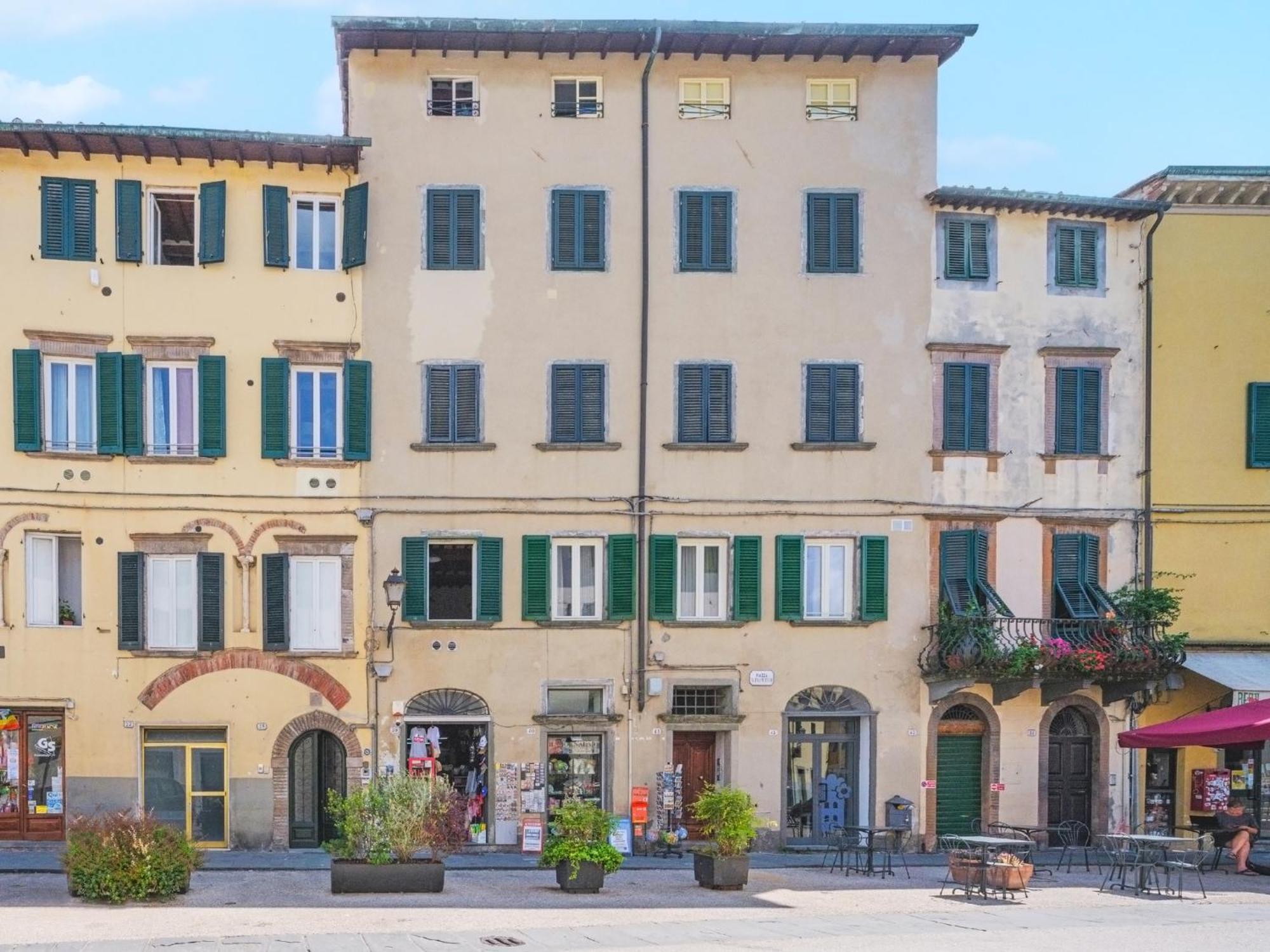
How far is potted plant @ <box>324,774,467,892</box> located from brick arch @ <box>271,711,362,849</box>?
5627mm

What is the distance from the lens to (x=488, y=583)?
28688 mm

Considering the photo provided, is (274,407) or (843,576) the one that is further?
(843,576)

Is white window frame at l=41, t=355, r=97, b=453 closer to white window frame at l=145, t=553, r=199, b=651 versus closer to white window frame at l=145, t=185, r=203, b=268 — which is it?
white window frame at l=145, t=185, r=203, b=268

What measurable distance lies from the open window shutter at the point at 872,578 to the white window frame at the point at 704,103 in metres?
8.94

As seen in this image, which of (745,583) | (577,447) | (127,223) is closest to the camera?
(127,223)

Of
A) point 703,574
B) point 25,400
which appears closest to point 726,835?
point 703,574

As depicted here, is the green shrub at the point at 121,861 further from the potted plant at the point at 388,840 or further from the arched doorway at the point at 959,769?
the arched doorway at the point at 959,769

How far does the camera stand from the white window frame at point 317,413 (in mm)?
28469

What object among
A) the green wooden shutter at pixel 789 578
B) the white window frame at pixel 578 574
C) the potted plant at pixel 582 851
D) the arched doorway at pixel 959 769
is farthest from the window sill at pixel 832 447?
the potted plant at pixel 582 851

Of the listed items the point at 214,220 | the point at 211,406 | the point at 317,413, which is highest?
the point at 214,220

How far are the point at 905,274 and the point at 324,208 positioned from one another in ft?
38.0

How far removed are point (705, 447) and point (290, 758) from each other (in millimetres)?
10038

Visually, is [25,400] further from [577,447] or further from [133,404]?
[577,447]

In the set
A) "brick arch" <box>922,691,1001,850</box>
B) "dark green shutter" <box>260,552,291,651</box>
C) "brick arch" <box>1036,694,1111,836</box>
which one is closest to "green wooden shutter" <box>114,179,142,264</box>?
"dark green shutter" <box>260,552,291,651</box>
